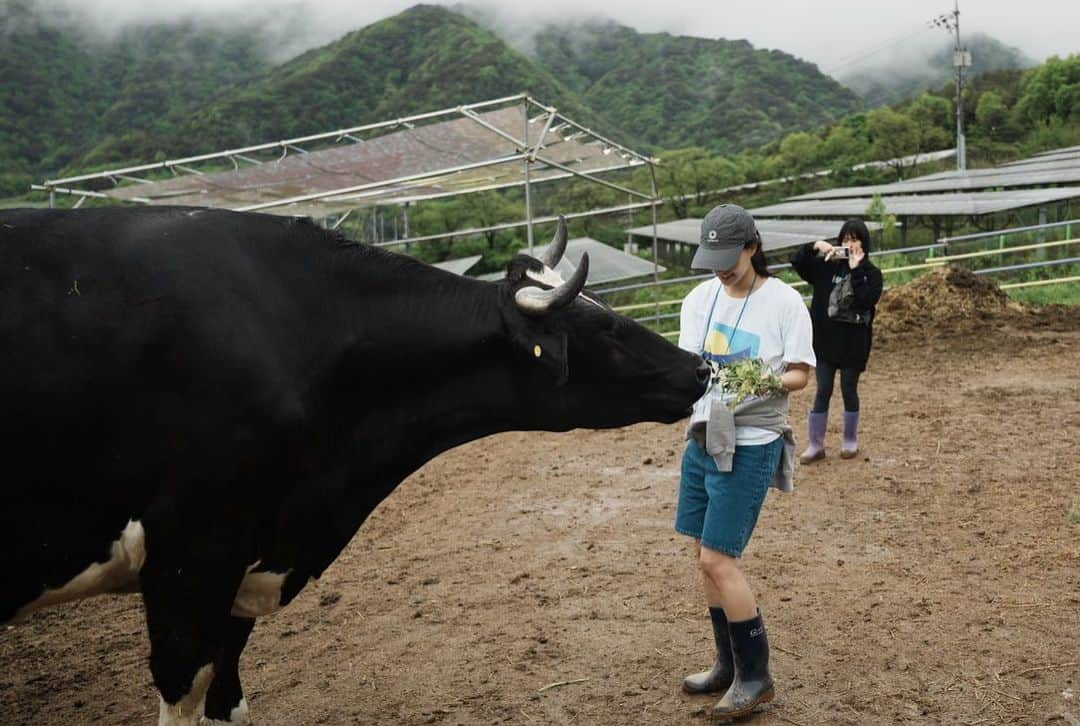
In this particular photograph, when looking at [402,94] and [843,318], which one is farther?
[402,94]

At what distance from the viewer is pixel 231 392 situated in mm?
3443

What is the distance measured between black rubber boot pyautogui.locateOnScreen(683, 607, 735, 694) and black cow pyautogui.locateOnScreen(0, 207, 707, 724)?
0.87 meters

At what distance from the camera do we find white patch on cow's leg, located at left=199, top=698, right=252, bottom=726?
4156mm

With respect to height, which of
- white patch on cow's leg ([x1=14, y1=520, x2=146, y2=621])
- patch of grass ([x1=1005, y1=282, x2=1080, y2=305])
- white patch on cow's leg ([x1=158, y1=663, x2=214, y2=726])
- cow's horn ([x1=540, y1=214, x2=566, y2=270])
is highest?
cow's horn ([x1=540, y1=214, x2=566, y2=270])

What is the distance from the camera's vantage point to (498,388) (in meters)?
4.08

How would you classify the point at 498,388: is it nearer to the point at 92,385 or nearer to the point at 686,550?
the point at 92,385

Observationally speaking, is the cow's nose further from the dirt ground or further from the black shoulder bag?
the black shoulder bag

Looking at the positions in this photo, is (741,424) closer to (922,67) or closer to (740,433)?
(740,433)


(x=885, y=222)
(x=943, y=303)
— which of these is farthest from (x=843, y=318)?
(x=885, y=222)

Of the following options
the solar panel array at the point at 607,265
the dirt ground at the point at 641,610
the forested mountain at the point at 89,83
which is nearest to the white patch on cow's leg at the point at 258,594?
the dirt ground at the point at 641,610

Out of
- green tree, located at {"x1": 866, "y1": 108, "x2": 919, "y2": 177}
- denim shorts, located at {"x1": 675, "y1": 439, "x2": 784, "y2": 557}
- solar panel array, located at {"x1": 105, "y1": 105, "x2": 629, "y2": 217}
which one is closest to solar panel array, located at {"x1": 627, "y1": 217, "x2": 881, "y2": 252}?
solar panel array, located at {"x1": 105, "y1": 105, "x2": 629, "y2": 217}

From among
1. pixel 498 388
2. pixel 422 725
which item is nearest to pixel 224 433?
pixel 498 388

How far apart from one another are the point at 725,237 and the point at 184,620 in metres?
2.38

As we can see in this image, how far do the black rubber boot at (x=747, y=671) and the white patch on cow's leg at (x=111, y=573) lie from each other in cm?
220
